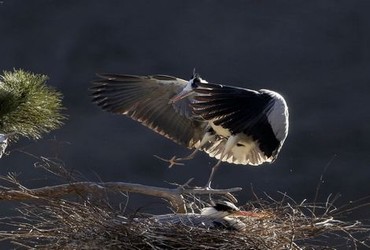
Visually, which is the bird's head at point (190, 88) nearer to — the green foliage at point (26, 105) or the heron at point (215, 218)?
the green foliage at point (26, 105)

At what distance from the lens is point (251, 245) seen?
2.76m

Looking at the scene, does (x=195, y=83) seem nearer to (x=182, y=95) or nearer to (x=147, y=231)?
(x=182, y=95)

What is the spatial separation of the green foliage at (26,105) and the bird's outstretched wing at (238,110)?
17.4 inches

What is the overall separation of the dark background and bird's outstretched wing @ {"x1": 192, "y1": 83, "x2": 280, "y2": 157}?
2088 mm

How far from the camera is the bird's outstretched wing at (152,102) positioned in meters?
3.89

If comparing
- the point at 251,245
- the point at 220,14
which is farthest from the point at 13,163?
the point at 251,245

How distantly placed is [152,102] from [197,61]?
6.40 feet

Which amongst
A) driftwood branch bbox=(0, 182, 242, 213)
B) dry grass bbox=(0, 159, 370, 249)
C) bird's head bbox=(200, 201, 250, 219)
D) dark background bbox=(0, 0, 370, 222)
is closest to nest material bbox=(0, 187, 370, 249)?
dry grass bbox=(0, 159, 370, 249)

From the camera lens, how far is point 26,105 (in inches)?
128

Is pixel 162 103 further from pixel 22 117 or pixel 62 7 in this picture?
pixel 62 7

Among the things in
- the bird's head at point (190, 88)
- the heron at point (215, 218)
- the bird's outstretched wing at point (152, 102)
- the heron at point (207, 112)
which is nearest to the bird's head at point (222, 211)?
the heron at point (215, 218)

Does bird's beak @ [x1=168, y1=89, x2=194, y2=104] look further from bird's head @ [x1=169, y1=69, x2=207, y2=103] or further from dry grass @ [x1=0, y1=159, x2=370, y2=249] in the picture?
dry grass @ [x1=0, y1=159, x2=370, y2=249]

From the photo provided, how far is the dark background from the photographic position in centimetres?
566

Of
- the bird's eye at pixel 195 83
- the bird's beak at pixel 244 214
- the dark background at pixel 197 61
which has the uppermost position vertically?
the bird's eye at pixel 195 83
